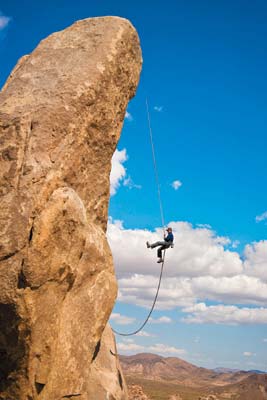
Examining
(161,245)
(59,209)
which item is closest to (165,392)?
(161,245)

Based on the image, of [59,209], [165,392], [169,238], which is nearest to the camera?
[59,209]

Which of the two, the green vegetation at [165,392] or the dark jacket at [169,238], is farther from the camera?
the green vegetation at [165,392]

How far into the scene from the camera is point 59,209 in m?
11.5

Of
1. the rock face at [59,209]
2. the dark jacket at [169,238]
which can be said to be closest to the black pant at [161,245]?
the dark jacket at [169,238]

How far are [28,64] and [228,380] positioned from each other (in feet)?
656

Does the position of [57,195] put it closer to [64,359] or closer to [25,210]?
[25,210]

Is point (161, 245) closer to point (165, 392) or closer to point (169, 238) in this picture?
point (169, 238)

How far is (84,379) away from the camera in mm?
12375

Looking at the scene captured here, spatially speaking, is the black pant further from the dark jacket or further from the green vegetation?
the green vegetation

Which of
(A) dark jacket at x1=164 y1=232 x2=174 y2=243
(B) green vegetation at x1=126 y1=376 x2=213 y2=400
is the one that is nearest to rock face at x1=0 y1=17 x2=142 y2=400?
(A) dark jacket at x1=164 y1=232 x2=174 y2=243

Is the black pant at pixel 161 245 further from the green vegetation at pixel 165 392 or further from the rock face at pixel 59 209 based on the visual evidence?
the green vegetation at pixel 165 392

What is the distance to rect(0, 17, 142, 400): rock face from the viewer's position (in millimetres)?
10984

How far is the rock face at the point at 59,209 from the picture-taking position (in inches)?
432

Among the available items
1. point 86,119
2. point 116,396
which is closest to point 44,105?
point 86,119
